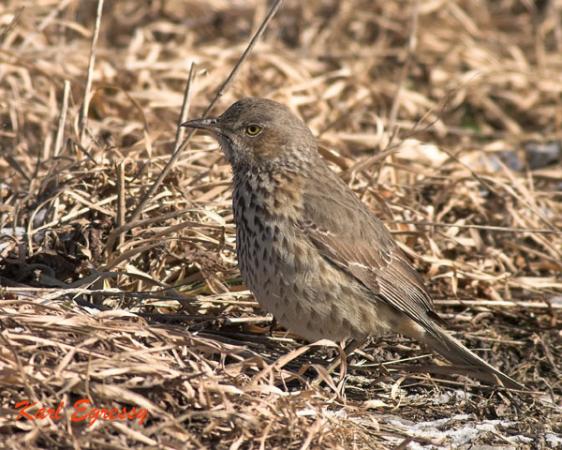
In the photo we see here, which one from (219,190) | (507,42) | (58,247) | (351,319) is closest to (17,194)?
(58,247)

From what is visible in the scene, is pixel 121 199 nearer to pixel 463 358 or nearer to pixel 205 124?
pixel 205 124

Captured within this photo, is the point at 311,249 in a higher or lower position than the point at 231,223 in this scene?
lower

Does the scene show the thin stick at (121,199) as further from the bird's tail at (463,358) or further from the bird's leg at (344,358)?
the bird's tail at (463,358)

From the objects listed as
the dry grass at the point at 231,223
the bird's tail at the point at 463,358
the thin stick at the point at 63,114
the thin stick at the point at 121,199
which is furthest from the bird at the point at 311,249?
the thin stick at the point at 63,114

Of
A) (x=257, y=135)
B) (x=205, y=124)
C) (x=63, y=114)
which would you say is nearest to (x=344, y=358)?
(x=257, y=135)

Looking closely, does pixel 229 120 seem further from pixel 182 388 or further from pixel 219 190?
pixel 182 388

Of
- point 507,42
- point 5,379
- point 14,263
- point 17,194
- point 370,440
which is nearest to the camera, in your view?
point 5,379
